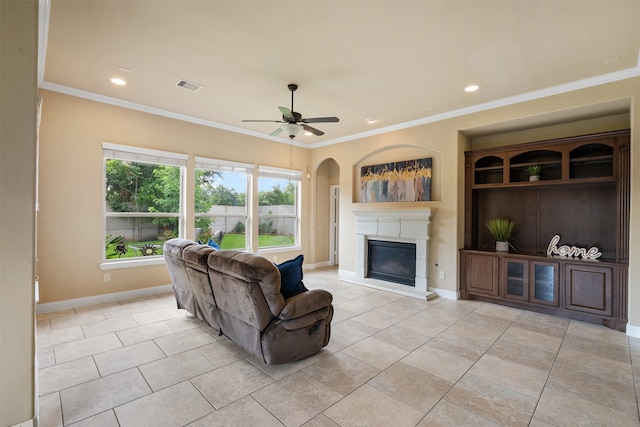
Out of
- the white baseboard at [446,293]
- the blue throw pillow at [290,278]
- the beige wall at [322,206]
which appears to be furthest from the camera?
the beige wall at [322,206]

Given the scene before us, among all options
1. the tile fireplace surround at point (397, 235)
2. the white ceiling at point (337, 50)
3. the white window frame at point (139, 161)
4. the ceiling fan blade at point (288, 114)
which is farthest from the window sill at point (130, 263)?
the tile fireplace surround at point (397, 235)

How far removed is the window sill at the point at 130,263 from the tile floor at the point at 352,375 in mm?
799

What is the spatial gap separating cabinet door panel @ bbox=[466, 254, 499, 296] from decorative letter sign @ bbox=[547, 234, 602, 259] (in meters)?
0.73

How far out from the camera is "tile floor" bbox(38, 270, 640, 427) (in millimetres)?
2055

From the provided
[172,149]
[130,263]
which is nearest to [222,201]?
[172,149]

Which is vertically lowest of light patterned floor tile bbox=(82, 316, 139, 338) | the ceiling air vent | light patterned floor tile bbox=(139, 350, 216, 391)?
light patterned floor tile bbox=(139, 350, 216, 391)

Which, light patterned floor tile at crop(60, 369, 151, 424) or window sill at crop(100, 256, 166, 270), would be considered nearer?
light patterned floor tile at crop(60, 369, 151, 424)

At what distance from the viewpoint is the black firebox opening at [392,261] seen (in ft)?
17.9

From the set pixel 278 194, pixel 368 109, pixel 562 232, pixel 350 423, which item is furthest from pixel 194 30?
pixel 562 232

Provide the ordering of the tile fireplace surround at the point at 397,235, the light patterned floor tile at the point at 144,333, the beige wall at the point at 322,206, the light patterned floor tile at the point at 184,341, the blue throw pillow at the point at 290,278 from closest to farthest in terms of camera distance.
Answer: the blue throw pillow at the point at 290,278, the light patterned floor tile at the point at 184,341, the light patterned floor tile at the point at 144,333, the tile fireplace surround at the point at 397,235, the beige wall at the point at 322,206

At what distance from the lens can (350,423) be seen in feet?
6.46

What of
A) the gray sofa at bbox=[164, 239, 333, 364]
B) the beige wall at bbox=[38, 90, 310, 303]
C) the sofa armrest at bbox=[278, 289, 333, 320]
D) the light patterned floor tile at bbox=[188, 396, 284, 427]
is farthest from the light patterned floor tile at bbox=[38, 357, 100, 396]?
the beige wall at bbox=[38, 90, 310, 303]

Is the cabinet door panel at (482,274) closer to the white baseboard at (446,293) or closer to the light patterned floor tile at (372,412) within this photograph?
the white baseboard at (446,293)

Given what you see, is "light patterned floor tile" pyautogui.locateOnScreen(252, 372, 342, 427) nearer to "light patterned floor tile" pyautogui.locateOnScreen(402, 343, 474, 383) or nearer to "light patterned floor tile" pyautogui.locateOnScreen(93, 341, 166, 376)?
"light patterned floor tile" pyautogui.locateOnScreen(402, 343, 474, 383)
